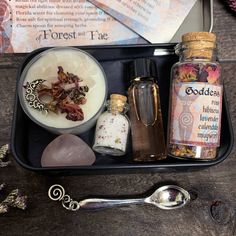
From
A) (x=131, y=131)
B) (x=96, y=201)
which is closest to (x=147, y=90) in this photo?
(x=131, y=131)

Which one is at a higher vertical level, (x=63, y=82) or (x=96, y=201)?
(x=63, y=82)

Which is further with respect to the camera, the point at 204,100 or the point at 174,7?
the point at 174,7

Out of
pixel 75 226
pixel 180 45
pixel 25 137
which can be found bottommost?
pixel 75 226

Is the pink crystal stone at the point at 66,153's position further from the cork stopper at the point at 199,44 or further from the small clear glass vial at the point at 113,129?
the cork stopper at the point at 199,44

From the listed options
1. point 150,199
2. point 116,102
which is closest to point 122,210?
point 150,199

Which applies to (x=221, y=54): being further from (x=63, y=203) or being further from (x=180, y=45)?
(x=63, y=203)

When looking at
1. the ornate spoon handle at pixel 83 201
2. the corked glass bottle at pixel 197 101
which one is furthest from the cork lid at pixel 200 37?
the ornate spoon handle at pixel 83 201

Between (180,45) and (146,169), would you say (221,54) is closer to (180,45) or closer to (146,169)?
(180,45)
